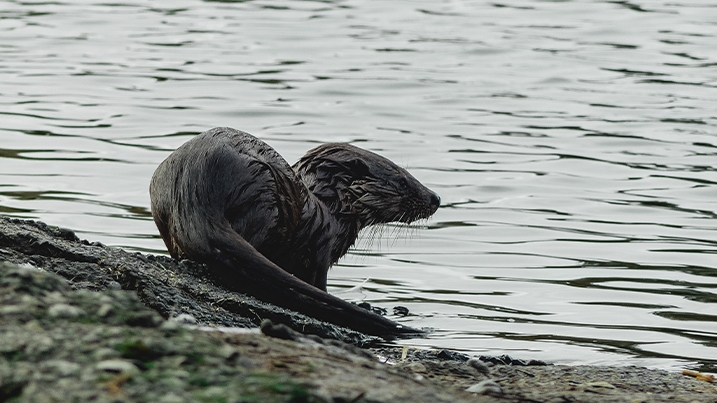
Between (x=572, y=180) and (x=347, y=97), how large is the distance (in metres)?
3.85

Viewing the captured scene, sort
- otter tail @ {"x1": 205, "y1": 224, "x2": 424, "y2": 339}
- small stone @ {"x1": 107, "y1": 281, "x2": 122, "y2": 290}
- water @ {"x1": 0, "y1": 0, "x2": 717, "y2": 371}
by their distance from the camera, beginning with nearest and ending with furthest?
small stone @ {"x1": 107, "y1": 281, "x2": 122, "y2": 290}
otter tail @ {"x1": 205, "y1": 224, "x2": 424, "y2": 339}
water @ {"x1": 0, "y1": 0, "x2": 717, "y2": 371}

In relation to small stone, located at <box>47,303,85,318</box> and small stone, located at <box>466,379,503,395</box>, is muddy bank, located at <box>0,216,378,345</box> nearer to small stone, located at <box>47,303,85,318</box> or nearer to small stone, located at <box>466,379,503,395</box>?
small stone, located at <box>466,379,503,395</box>

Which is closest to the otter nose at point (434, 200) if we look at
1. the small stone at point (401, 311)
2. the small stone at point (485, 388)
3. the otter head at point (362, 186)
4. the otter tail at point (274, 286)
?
the otter head at point (362, 186)

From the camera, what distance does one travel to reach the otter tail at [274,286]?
17.5 feet

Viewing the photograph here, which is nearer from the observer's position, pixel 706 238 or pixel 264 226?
pixel 264 226

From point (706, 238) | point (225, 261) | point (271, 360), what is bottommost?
point (706, 238)

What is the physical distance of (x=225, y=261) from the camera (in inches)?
211

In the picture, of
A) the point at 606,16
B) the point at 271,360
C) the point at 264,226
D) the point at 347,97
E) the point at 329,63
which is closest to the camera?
the point at 271,360

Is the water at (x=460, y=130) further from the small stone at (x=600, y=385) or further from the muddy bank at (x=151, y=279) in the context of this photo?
the small stone at (x=600, y=385)

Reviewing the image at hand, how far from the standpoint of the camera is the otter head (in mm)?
6512

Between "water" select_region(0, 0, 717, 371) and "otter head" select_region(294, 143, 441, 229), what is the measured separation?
19.1 inches

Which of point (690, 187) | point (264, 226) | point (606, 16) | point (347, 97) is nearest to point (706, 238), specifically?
point (690, 187)

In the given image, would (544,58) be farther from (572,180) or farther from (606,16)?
(572,180)

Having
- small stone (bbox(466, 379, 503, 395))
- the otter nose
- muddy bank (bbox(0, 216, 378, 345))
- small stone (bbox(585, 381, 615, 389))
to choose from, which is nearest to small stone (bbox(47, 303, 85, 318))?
small stone (bbox(466, 379, 503, 395))
